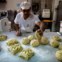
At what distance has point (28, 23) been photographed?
2.71 m

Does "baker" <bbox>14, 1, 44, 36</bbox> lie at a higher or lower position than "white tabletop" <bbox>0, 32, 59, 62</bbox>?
higher

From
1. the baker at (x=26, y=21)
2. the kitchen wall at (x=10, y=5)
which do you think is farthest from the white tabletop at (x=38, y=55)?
the kitchen wall at (x=10, y=5)

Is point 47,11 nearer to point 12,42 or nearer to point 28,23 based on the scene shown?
point 28,23

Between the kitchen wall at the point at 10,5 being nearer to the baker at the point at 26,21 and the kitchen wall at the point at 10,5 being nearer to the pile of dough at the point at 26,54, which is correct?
the baker at the point at 26,21

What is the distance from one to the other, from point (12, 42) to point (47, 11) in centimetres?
298

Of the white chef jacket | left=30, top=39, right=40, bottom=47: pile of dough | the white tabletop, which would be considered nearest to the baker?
the white chef jacket

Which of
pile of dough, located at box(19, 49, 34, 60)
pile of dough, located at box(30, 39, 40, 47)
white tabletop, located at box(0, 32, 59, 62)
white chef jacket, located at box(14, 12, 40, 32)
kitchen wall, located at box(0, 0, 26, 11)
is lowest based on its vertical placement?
white tabletop, located at box(0, 32, 59, 62)

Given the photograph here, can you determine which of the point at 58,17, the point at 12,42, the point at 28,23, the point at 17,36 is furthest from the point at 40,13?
the point at 12,42

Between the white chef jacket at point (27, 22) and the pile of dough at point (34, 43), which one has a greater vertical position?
the white chef jacket at point (27, 22)

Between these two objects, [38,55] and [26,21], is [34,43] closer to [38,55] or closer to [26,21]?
[38,55]

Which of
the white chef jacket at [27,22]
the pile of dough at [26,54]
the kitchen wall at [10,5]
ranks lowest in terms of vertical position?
the pile of dough at [26,54]

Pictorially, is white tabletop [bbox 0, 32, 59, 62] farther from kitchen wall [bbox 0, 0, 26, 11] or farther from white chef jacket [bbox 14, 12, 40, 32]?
kitchen wall [bbox 0, 0, 26, 11]

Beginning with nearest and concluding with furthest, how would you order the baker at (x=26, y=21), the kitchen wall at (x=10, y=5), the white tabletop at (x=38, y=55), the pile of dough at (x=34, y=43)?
the white tabletop at (x=38, y=55) → the pile of dough at (x=34, y=43) → the baker at (x=26, y=21) → the kitchen wall at (x=10, y=5)

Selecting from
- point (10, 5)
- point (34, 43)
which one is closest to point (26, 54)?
point (34, 43)
